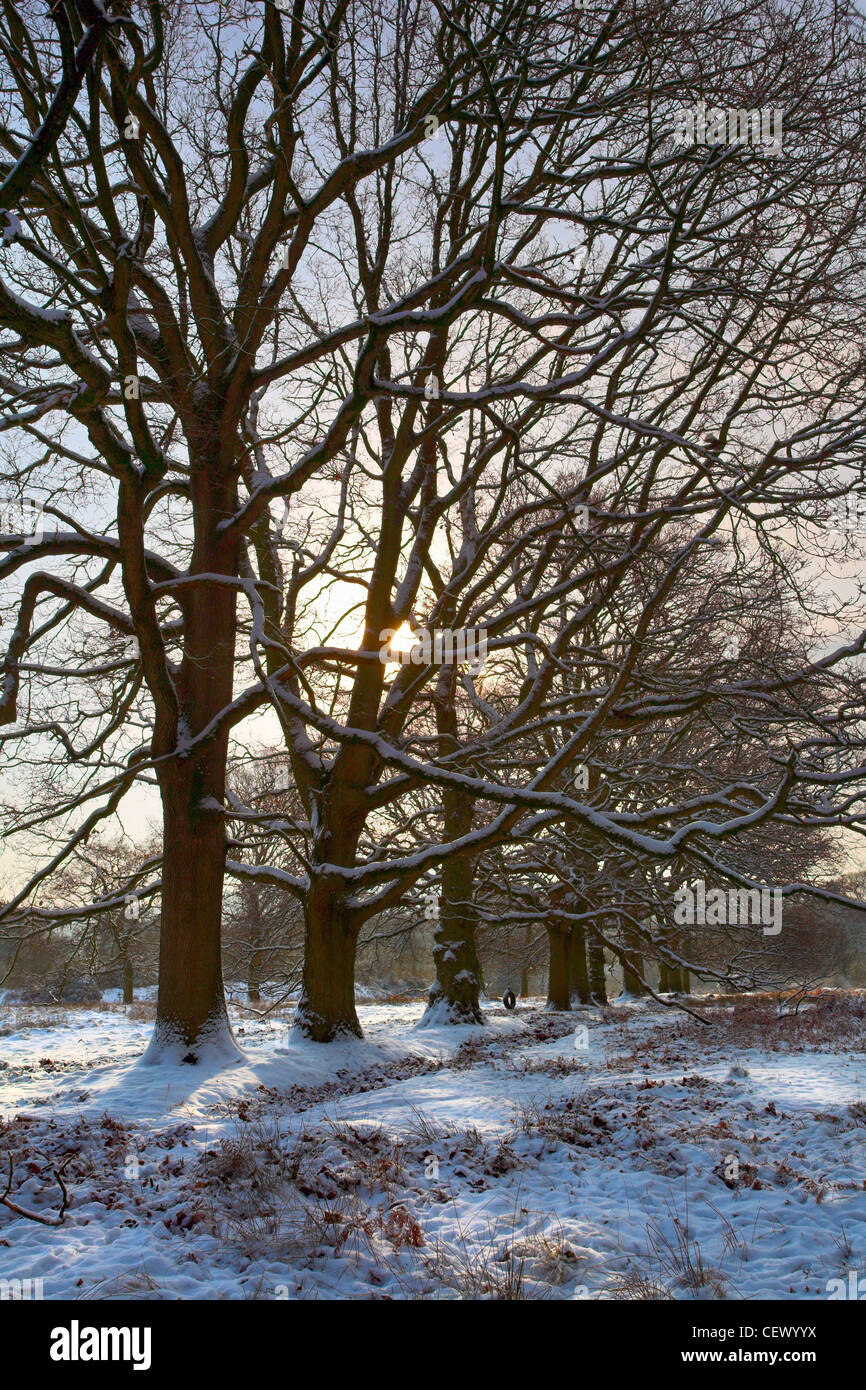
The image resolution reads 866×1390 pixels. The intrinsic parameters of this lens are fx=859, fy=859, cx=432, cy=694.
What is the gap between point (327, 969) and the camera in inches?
450

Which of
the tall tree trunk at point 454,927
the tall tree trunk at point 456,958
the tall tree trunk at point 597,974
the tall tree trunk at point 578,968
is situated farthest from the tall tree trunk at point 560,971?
the tall tree trunk at point 456,958

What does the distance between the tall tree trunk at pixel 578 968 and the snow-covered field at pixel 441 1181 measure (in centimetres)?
1209

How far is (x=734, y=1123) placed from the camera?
21.0ft

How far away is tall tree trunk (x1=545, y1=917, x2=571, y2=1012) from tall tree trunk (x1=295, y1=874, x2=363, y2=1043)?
10207mm

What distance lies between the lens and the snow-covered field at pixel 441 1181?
12.4 ft

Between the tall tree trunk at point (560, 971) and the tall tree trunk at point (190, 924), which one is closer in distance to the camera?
the tall tree trunk at point (190, 924)

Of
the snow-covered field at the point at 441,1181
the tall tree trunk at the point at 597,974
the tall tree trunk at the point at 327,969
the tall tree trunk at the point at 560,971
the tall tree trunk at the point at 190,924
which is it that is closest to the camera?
the snow-covered field at the point at 441,1181

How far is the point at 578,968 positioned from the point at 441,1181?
1775cm

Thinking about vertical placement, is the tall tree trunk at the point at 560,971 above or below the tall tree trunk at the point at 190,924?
below

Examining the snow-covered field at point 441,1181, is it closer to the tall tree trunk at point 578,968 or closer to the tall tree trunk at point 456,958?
the tall tree trunk at point 456,958

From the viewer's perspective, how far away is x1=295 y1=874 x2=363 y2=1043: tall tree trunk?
11.3 metres

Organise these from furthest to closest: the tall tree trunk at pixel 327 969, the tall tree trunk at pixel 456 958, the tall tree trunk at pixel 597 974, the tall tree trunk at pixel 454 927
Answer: the tall tree trunk at pixel 597 974, the tall tree trunk at pixel 456 958, the tall tree trunk at pixel 454 927, the tall tree trunk at pixel 327 969

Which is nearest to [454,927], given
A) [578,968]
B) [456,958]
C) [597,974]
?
[456,958]

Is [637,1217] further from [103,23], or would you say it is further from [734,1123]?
[103,23]
